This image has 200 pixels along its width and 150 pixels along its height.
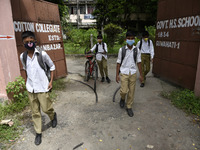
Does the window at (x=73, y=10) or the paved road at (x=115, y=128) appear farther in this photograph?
the window at (x=73, y=10)

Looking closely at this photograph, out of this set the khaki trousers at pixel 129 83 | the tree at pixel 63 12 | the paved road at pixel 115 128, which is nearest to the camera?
the paved road at pixel 115 128

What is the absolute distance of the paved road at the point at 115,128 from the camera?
3135 mm

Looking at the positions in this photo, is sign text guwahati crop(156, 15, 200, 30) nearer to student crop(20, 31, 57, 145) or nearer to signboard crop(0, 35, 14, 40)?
student crop(20, 31, 57, 145)

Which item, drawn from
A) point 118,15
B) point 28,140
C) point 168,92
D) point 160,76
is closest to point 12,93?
point 28,140

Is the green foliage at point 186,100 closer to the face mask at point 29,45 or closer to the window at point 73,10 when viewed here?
the face mask at point 29,45

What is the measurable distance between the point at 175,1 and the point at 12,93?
250 inches

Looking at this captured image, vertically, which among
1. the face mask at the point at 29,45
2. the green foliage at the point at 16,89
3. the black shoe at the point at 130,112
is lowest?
the black shoe at the point at 130,112

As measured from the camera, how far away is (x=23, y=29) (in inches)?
205

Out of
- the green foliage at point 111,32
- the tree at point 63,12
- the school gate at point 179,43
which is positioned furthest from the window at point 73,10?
the school gate at point 179,43

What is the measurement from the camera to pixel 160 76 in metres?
7.12

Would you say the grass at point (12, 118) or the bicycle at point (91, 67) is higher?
the bicycle at point (91, 67)

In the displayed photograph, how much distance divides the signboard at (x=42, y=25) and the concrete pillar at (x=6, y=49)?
0.62 m

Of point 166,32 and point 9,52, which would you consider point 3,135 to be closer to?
point 9,52

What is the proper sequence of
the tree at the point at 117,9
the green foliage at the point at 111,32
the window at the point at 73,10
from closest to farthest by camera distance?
the green foliage at the point at 111,32 < the tree at the point at 117,9 < the window at the point at 73,10
